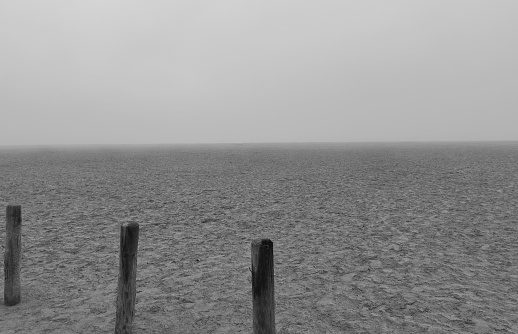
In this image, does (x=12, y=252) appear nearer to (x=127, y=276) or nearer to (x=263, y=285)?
(x=127, y=276)

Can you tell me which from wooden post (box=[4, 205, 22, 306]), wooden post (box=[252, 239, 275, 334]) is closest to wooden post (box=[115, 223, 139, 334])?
wooden post (box=[252, 239, 275, 334])

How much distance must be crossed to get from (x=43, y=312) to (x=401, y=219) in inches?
410

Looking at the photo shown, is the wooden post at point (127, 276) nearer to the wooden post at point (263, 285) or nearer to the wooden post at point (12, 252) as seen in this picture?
the wooden post at point (263, 285)

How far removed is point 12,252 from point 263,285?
4.28 metres

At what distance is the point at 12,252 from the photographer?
571cm

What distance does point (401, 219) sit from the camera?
1214 centimetres

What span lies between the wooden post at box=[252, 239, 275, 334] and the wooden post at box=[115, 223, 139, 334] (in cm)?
176

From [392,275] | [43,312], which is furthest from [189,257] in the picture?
[392,275]

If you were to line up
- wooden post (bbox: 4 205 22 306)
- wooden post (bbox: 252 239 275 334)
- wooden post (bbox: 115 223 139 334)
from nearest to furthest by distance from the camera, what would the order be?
wooden post (bbox: 252 239 275 334), wooden post (bbox: 115 223 139 334), wooden post (bbox: 4 205 22 306)

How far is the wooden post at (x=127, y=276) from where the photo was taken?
474 cm

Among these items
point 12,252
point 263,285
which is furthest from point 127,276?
point 12,252

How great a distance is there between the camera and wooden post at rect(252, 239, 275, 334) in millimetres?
3941

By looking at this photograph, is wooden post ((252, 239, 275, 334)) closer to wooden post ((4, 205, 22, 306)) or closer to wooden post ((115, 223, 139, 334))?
wooden post ((115, 223, 139, 334))

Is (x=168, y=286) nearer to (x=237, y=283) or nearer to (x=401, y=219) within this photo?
(x=237, y=283)
